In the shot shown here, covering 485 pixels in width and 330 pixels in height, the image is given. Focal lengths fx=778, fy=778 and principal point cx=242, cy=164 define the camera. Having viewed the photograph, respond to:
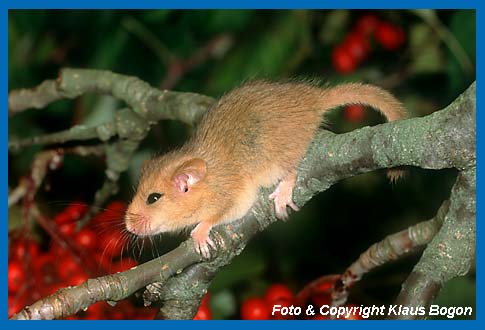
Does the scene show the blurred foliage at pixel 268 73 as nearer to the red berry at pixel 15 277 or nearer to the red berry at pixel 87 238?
the red berry at pixel 87 238

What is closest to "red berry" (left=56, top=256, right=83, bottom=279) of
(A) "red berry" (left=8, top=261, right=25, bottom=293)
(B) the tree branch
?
(A) "red berry" (left=8, top=261, right=25, bottom=293)

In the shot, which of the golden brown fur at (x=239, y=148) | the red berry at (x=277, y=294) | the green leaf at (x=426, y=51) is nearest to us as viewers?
the golden brown fur at (x=239, y=148)

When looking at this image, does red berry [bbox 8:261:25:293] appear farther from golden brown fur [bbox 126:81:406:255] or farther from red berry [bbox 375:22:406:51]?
red berry [bbox 375:22:406:51]

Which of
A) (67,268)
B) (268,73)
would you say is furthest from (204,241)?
(268,73)

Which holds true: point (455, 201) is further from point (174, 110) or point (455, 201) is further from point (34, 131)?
point (34, 131)

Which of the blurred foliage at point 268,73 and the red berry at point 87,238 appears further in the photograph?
the blurred foliage at point 268,73

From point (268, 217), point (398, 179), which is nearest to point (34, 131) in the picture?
point (268, 217)

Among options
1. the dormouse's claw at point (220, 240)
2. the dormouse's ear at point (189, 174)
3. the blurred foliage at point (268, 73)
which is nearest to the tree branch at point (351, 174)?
the dormouse's claw at point (220, 240)
